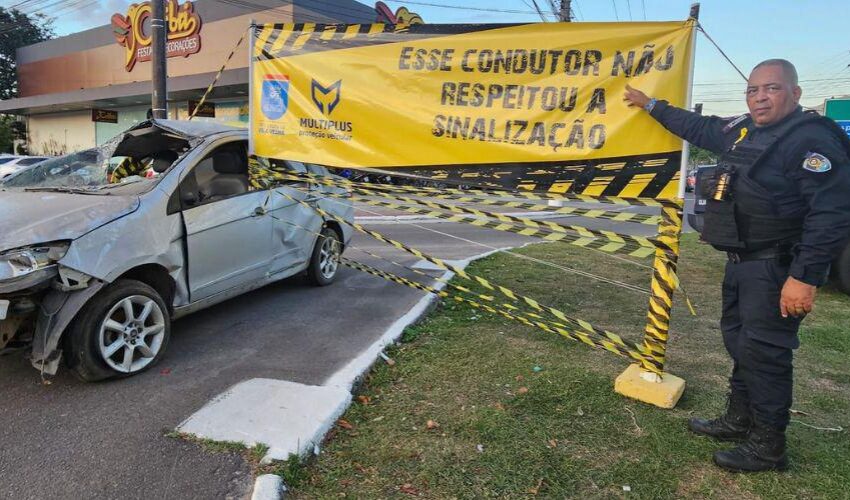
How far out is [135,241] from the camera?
381 cm

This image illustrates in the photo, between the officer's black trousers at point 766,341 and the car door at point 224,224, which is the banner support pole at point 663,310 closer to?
the officer's black trousers at point 766,341

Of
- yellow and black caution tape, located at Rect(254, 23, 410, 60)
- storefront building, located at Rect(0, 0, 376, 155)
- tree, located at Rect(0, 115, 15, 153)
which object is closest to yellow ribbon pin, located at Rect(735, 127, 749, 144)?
yellow and black caution tape, located at Rect(254, 23, 410, 60)

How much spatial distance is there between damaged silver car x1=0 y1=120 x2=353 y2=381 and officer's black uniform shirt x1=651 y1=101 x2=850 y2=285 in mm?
3809

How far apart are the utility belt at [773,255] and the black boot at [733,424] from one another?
82 centimetres

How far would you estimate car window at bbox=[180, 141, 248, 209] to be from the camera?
4441mm

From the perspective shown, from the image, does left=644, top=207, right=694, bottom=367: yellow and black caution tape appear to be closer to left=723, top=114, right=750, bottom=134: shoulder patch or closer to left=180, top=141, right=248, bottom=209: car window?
left=723, top=114, right=750, bottom=134: shoulder patch

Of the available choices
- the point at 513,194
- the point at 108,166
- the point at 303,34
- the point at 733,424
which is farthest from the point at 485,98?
the point at 108,166

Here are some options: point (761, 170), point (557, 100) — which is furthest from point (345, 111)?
point (761, 170)

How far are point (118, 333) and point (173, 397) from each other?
62 centimetres

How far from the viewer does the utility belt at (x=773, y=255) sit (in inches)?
107

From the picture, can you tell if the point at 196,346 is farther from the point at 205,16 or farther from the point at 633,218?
the point at 205,16

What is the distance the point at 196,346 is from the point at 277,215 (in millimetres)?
1477

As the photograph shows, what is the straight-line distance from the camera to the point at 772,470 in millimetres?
2818

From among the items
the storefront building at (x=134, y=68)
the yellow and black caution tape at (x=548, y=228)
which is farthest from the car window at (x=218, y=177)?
the storefront building at (x=134, y=68)
